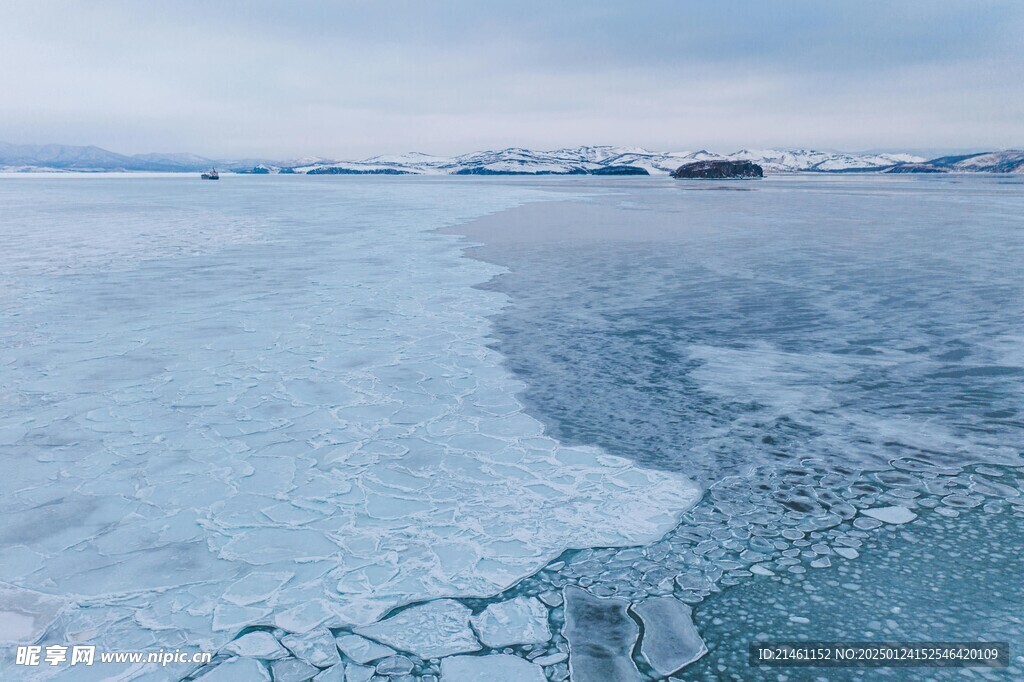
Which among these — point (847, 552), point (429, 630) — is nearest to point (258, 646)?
point (429, 630)

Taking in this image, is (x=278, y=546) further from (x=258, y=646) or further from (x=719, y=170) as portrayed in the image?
(x=719, y=170)

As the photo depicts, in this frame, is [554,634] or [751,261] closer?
[554,634]

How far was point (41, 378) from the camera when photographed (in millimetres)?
6809

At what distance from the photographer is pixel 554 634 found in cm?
326

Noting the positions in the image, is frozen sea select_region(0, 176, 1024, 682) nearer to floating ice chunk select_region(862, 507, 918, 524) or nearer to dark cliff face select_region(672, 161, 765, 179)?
floating ice chunk select_region(862, 507, 918, 524)

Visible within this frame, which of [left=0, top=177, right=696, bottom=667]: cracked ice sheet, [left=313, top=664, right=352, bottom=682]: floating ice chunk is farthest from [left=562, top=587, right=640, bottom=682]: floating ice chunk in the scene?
[left=313, top=664, right=352, bottom=682]: floating ice chunk

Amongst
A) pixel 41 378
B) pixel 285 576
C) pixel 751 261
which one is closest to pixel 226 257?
pixel 41 378

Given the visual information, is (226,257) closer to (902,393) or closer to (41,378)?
(41,378)

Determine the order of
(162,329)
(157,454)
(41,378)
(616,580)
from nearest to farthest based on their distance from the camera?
(616,580) < (157,454) < (41,378) < (162,329)

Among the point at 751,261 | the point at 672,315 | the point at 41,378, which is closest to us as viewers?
the point at 41,378

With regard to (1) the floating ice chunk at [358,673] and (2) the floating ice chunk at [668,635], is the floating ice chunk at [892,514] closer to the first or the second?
(2) the floating ice chunk at [668,635]

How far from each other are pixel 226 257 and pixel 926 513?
1503 centimetres

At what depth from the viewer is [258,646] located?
3.20 metres

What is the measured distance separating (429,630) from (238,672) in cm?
89
